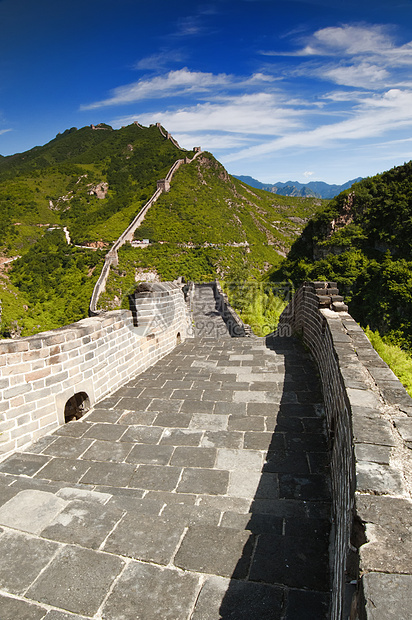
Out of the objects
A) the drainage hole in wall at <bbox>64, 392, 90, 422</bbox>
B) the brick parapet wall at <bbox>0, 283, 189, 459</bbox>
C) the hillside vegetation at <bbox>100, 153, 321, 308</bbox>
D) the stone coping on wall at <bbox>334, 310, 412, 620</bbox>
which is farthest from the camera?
the hillside vegetation at <bbox>100, 153, 321, 308</bbox>

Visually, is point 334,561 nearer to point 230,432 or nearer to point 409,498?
point 409,498

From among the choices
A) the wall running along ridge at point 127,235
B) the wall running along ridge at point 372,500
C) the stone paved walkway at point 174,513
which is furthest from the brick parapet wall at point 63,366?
the wall running along ridge at point 127,235

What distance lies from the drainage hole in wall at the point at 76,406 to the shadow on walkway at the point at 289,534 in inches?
96.6

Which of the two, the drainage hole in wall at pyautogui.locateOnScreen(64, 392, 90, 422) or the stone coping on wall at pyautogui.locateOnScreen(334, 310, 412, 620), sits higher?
the stone coping on wall at pyautogui.locateOnScreen(334, 310, 412, 620)

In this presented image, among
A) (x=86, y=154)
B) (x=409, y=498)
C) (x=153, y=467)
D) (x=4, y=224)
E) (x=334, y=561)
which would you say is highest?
(x=86, y=154)

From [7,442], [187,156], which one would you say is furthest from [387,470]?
[187,156]

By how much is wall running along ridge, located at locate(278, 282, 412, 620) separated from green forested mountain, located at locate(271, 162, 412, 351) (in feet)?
86.5

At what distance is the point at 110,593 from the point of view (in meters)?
1.82

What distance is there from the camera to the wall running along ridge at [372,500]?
3.73 feet

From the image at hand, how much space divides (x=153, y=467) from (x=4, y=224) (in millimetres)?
60699

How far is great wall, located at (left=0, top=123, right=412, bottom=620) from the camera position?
1.72 m

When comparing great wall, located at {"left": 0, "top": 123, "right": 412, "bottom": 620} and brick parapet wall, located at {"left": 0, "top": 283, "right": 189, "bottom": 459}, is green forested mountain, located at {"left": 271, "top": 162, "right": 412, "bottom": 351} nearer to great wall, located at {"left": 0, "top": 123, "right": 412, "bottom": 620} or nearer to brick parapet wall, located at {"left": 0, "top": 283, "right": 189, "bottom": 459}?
brick parapet wall, located at {"left": 0, "top": 283, "right": 189, "bottom": 459}

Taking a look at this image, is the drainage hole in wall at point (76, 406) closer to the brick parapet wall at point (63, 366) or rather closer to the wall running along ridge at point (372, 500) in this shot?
the brick parapet wall at point (63, 366)

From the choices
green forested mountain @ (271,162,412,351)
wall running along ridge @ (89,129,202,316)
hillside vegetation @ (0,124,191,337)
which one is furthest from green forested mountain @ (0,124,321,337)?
green forested mountain @ (271,162,412,351)
